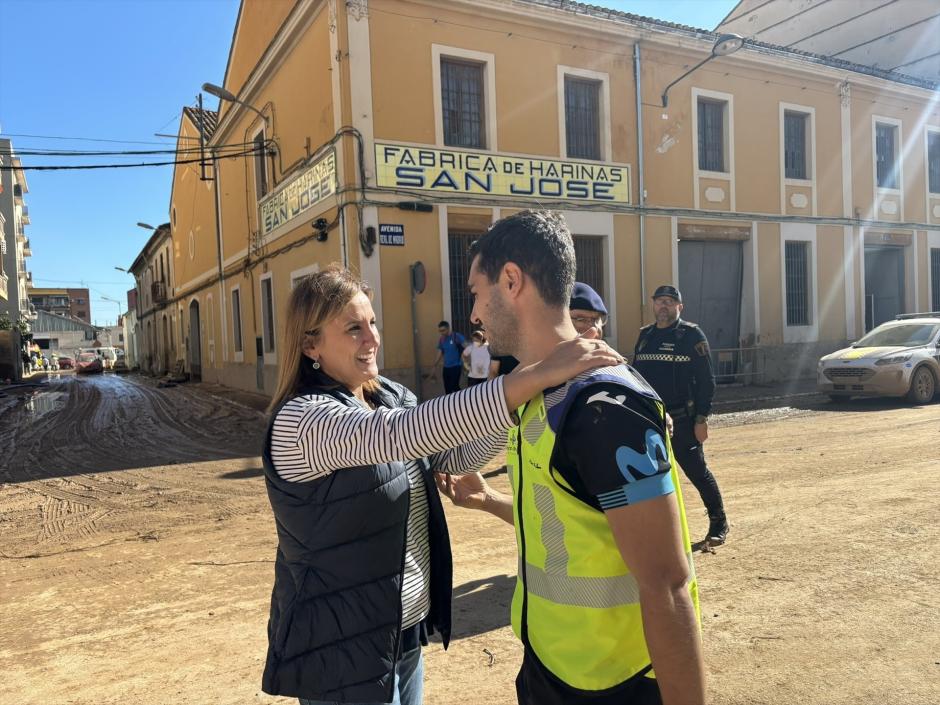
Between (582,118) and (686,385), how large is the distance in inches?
406

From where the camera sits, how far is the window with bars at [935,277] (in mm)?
19797

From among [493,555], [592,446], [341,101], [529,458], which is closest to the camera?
[592,446]

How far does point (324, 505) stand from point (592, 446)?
0.73 m

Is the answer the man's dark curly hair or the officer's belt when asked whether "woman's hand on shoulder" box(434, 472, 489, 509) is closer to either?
the man's dark curly hair

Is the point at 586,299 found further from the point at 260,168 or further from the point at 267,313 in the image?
the point at 260,168

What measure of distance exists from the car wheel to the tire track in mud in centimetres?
1155

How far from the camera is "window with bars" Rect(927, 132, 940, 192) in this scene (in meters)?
19.8

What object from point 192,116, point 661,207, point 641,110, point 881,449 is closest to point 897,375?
point 881,449

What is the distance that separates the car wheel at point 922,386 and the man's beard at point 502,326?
1297cm

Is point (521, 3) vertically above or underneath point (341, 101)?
above

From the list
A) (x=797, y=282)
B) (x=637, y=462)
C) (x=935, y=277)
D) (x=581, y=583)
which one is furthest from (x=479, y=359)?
(x=935, y=277)

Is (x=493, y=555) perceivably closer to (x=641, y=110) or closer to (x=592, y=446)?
(x=592, y=446)

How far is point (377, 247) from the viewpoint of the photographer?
38.7 ft

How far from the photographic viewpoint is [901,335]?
1287 centimetres
